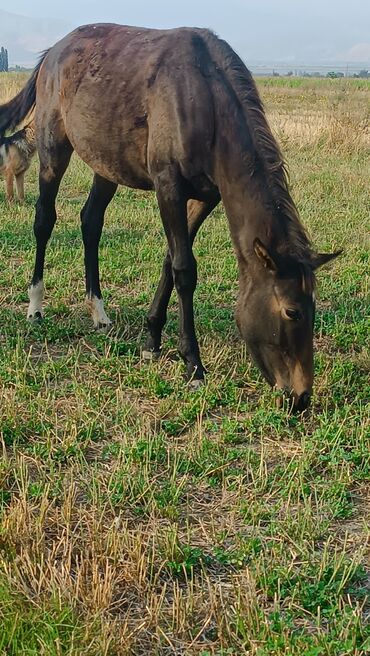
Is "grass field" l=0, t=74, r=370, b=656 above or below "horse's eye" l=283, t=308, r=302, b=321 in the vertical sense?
below

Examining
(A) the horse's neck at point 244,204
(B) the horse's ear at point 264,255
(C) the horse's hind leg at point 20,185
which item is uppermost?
(A) the horse's neck at point 244,204

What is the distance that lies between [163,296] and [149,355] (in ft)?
1.62

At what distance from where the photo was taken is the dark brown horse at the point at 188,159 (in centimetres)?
400

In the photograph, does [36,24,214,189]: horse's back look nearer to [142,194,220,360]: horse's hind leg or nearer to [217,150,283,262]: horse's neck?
[217,150,283,262]: horse's neck

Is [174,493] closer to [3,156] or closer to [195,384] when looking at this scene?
[195,384]

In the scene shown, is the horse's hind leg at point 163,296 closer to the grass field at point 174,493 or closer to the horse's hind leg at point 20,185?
the grass field at point 174,493

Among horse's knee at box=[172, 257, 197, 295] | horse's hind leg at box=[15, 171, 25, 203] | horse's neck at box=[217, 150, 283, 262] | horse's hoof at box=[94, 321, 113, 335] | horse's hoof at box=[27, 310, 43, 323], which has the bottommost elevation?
horse's hoof at box=[94, 321, 113, 335]

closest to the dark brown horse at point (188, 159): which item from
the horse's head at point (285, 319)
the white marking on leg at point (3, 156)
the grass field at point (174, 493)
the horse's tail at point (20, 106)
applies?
the horse's head at point (285, 319)

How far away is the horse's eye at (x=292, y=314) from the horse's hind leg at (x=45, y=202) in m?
2.53

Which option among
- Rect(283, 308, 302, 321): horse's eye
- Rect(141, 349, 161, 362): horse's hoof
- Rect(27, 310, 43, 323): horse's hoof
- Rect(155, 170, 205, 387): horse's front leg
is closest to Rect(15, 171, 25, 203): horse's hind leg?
Rect(27, 310, 43, 323): horse's hoof

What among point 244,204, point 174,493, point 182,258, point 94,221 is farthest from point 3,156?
point 174,493

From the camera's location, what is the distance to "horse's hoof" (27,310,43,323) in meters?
5.67

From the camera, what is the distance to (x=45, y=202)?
6.00 meters

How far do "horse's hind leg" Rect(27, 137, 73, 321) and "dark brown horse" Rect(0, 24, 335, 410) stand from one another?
0.01 meters
